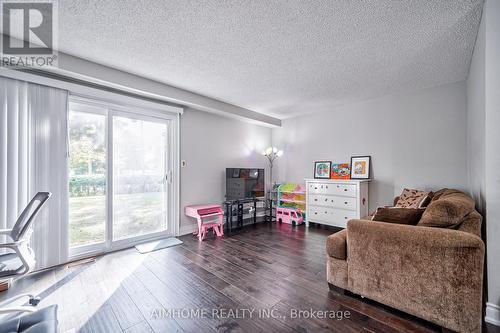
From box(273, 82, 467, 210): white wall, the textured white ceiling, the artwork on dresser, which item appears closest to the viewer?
the textured white ceiling

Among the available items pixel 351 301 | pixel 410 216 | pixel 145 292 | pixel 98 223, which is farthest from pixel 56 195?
pixel 410 216

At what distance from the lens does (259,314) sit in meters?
1.73

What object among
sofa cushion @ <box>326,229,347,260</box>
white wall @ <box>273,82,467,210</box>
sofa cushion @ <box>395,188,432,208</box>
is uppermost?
white wall @ <box>273,82,467,210</box>

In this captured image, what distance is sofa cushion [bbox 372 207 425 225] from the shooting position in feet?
5.90

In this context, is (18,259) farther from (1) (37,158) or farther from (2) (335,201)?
(2) (335,201)

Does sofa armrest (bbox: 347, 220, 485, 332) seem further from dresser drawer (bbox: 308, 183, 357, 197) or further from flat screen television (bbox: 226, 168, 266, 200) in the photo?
flat screen television (bbox: 226, 168, 266, 200)

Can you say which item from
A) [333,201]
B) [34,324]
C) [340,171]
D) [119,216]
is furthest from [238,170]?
[34,324]

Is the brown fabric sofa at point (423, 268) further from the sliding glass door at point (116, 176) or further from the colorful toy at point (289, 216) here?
the sliding glass door at point (116, 176)

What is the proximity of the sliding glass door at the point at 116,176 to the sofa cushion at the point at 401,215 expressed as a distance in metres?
3.15

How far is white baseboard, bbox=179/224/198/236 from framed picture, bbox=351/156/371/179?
10.4 feet

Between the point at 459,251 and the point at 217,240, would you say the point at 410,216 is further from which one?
the point at 217,240

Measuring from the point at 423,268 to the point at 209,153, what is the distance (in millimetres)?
3570

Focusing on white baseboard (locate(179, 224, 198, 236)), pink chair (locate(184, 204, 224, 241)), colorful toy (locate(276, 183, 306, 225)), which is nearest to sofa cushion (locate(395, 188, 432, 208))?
colorful toy (locate(276, 183, 306, 225))

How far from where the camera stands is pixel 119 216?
3223mm
